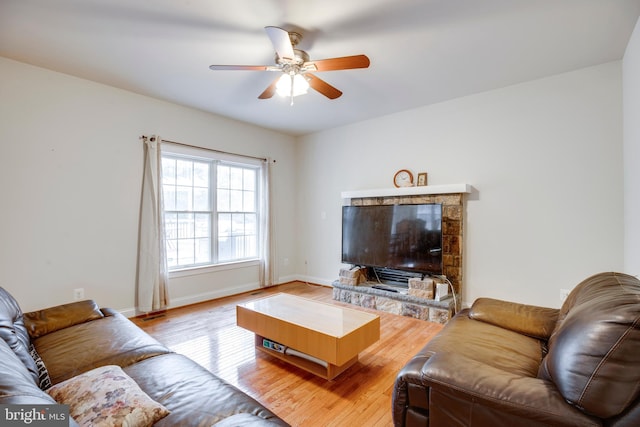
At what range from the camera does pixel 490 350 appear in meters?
1.61

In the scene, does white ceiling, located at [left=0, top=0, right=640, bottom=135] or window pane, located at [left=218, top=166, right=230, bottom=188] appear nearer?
white ceiling, located at [left=0, top=0, right=640, bottom=135]

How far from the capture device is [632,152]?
242cm

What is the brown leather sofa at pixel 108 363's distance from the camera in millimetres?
1015

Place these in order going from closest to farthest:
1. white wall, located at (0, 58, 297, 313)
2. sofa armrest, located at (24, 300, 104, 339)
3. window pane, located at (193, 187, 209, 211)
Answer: sofa armrest, located at (24, 300, 104, 339) → white wall, located at (0, 58, 297, 313) → window pane, located at (193, 187, 209, 211)

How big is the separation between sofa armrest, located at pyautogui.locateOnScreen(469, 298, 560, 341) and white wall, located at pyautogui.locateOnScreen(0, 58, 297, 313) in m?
3.57

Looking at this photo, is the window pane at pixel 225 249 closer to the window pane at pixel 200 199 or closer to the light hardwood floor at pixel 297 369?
the window pane at pixel 200 199

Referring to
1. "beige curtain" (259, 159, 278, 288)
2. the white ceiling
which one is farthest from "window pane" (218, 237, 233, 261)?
the white ceiling

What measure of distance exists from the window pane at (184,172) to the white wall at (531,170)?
2.84 m

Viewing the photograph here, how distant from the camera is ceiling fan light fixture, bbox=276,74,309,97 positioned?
2.48m

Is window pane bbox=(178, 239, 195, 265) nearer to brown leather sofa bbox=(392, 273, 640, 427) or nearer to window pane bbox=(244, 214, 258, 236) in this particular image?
window pane bbox=(244, 214, 258, 236)

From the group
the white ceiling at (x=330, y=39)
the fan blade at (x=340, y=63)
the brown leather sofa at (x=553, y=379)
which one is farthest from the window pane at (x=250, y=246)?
the brown leather sofa at (x=553, y=379)

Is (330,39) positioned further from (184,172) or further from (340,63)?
(184,172)

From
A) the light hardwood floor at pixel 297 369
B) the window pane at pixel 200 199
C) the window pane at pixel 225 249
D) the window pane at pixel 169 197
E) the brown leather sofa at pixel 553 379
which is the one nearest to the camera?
the brown leather sofa at pixel 553 379

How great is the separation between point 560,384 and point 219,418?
4.11 feet
